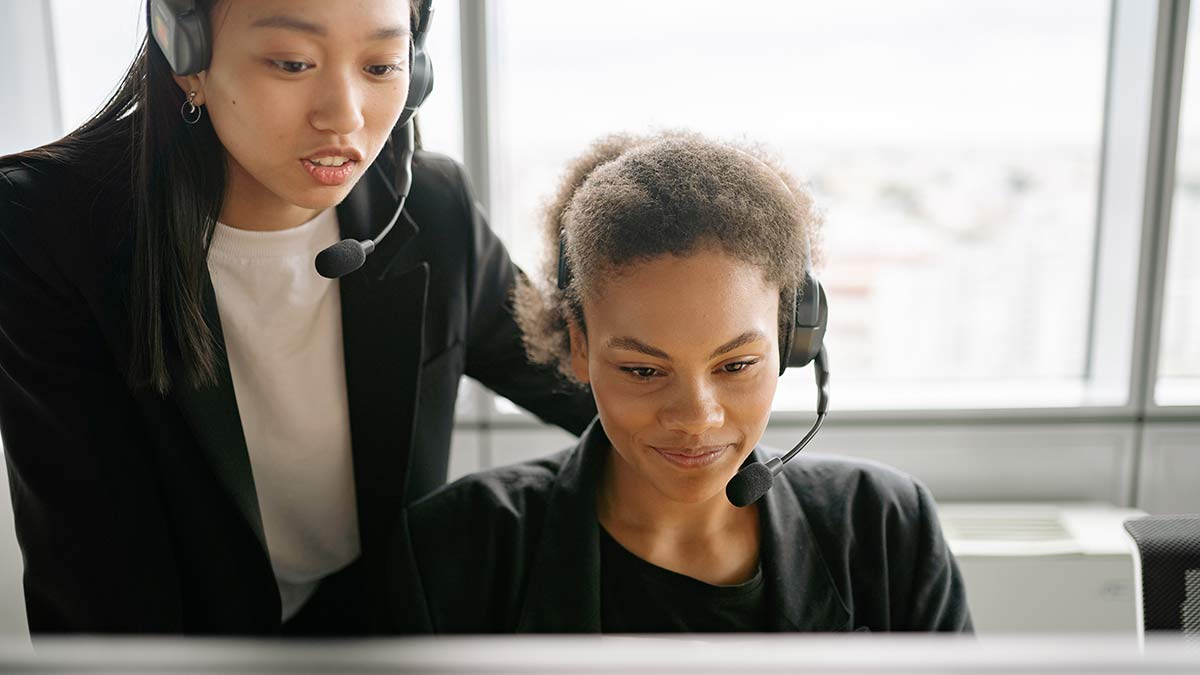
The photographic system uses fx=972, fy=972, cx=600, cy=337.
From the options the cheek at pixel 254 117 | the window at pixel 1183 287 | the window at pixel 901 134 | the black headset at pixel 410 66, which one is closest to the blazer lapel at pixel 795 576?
the black headset at pixel 410 66

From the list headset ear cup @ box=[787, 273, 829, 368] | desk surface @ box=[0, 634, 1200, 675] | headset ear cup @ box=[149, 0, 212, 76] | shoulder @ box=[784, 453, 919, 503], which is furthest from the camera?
shoulder @ box=[784, 453, 919, 503]

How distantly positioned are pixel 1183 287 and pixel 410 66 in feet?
6.27

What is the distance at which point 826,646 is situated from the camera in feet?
1.05

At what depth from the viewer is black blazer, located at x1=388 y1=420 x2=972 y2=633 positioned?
100 cm

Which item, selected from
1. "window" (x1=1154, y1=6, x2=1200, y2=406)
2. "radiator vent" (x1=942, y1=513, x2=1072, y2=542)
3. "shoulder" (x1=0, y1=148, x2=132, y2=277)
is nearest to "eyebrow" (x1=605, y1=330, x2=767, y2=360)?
"shoulder" (x1=0, y1=148, x2=132, y2=277)

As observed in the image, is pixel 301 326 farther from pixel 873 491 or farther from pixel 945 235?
pixel 945 235

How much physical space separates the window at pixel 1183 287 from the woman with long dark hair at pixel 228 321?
1652 mm

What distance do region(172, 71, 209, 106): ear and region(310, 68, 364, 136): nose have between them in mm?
94

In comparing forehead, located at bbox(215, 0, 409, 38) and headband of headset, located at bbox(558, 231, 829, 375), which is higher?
forehead, located at bbox(215, 0, 409, 38)

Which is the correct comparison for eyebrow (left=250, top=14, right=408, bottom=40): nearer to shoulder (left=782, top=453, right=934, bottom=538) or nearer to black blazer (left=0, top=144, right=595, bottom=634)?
black blazer (left=0, top=144, right=595, bottom=634)

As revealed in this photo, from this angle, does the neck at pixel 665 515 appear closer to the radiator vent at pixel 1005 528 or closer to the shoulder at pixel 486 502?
the shoulder at pixel 486 502

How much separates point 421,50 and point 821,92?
147 cm

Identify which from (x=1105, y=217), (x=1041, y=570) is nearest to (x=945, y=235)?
(x=1105, y=217)

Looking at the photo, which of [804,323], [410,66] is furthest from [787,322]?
[410,66]
